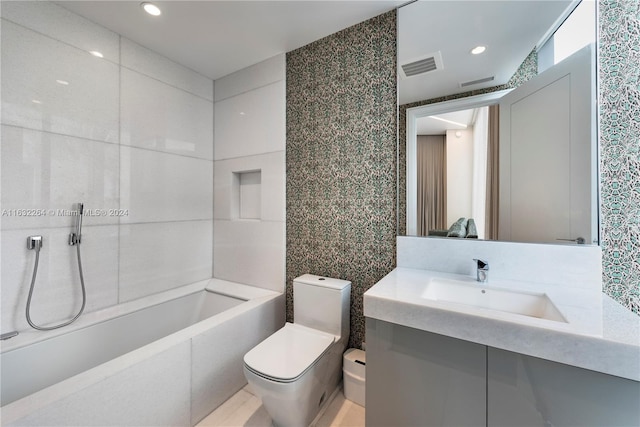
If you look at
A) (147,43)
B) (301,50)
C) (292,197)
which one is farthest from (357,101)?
(147,43)

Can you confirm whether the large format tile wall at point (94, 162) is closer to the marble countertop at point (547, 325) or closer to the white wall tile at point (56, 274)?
the white wall tile at point (56, 274)

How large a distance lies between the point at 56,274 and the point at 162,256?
25.7 inches

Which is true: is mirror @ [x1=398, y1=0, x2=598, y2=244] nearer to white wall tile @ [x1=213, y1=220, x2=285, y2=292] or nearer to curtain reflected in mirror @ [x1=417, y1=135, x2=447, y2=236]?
curtain reflected in mirror @ [x1=417, y1=135, x2=447, y2=236]

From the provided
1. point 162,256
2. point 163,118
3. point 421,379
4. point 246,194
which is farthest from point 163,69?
point 421,379

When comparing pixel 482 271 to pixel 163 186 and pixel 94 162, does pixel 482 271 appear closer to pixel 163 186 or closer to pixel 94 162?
pixel 163 186

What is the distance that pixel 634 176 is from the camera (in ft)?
3.36

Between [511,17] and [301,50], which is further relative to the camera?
[301,50]

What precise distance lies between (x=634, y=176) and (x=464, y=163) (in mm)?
Answer: 638

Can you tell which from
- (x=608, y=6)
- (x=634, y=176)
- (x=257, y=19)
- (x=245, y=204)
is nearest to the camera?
(x=634, y=176)

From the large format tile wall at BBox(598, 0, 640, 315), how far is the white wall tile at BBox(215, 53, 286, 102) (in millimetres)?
1986

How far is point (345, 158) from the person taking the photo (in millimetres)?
1859

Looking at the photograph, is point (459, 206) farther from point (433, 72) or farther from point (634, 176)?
point (433, 72)

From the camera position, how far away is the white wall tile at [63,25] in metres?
1.45

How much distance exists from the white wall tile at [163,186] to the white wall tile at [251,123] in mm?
335
